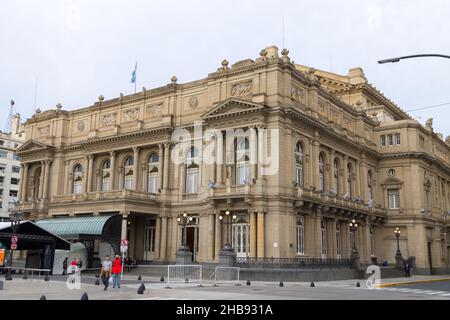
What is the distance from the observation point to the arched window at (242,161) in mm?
47594

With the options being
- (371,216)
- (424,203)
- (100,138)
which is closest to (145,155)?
(100,138)

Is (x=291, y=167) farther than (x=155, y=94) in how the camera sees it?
No

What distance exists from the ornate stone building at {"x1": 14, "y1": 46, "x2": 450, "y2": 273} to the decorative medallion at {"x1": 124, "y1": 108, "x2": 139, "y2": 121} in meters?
0.16

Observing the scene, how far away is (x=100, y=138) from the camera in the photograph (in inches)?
2302

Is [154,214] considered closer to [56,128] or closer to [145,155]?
[145,155]

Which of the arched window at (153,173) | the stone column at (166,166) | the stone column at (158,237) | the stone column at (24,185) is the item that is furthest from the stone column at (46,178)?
the stone column at (166,166)

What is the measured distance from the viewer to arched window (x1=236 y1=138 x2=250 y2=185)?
156ft

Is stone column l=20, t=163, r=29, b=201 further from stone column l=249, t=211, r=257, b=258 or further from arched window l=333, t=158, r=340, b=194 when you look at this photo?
arched window l=333, t=158, r=340, b=194

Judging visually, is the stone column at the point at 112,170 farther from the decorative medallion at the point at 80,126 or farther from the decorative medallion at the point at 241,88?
the decorative medallion at the point at 241,88

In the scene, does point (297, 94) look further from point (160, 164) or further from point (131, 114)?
point (131, 114)

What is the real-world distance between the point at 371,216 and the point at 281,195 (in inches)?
750

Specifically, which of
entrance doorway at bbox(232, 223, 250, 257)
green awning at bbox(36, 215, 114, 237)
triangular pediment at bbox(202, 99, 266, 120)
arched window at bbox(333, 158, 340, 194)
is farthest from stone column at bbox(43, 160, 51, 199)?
arched window at bbox(333, 158, 340, 194)
